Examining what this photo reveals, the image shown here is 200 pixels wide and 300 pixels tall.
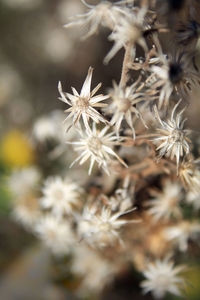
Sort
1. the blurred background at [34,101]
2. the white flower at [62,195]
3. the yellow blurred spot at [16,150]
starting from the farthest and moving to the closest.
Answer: the yellow blurred spot at [16,150] → the blurred background at [34,101] → the white flower at [62,195]

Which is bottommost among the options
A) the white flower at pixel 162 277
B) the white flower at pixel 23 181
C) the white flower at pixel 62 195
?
the white flower at pixel 162 277

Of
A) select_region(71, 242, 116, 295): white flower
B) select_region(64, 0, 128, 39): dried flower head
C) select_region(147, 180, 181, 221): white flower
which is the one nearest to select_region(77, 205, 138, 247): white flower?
select_region(147, 180, 181, 221): white flower

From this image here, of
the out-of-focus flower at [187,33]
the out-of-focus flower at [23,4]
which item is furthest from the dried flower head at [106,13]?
the out-of-focus flower at [23,4]

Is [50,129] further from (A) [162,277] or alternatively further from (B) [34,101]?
(B) [34,101]

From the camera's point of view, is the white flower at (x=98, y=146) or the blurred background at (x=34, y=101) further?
the blurred background at (x=34, y=101)

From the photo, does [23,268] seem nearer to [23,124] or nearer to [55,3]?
[23,124]

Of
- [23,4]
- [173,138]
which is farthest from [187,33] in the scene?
[23,4]

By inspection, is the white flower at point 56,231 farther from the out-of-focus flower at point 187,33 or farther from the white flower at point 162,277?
the out-of-focus flower at point 187,33

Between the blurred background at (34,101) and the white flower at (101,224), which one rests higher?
the blurred background at (34,101)

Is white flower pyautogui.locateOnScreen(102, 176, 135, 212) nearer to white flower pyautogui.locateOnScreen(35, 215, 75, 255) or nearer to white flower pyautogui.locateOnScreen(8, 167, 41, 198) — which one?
white flower pyautogui.locateOnScreen(35, 215, 75, 255)
